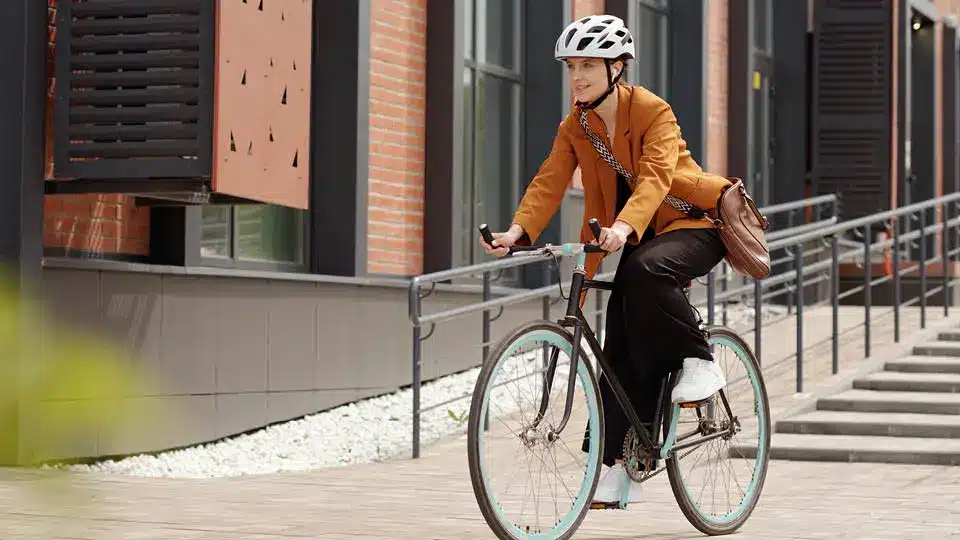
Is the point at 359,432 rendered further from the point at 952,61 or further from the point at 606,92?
the point at 952,61

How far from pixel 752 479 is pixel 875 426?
3887 millimetres

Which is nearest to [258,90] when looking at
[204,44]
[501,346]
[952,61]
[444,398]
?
[204,44]

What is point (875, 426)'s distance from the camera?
9055mm

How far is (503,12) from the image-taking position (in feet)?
45.9

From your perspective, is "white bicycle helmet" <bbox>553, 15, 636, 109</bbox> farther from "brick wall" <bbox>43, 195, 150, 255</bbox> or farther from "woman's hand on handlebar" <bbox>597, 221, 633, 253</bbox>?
"brick wall" <bbox>43, 195, 150, 255</bbox>

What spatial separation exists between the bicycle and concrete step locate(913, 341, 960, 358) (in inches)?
266

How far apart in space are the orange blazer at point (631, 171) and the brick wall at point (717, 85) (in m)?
13.0

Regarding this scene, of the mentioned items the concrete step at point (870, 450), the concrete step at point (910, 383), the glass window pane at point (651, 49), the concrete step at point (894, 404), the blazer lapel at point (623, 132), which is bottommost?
the concrete step at point (870, 450)

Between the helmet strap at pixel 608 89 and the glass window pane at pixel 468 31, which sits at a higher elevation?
the glass window pane at pixel 468 31

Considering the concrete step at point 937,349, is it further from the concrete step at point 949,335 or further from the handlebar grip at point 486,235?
the handlebar grip at point 486,235

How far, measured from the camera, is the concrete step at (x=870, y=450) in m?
8.11

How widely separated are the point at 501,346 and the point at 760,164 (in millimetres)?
16241

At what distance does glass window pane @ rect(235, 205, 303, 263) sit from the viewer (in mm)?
9938

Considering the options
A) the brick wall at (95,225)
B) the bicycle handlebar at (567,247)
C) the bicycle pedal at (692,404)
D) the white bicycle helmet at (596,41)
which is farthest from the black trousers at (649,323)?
the brick wall at (95,225)
